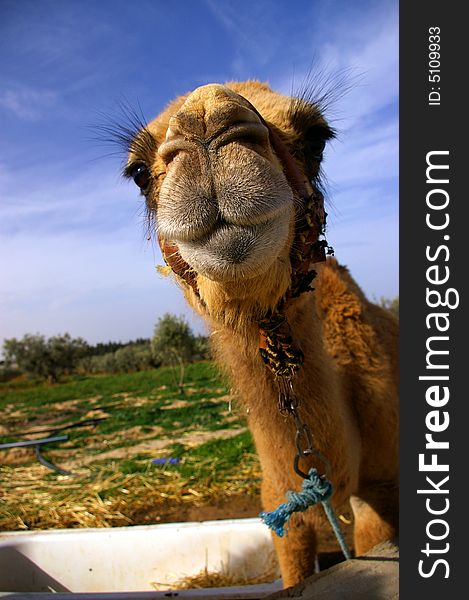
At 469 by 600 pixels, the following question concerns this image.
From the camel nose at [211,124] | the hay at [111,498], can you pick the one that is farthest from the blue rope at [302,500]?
the hay at [111,498]

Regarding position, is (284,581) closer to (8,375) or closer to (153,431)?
(153,431)

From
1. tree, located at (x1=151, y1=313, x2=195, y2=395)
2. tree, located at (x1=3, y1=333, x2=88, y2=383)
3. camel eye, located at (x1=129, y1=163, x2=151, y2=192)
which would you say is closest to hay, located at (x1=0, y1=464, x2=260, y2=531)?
camel eye, located at (x1=129, y1=163, x2=151, y2=192)

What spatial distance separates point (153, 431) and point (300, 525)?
11.5 metres

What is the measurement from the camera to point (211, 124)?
2072 millimetres

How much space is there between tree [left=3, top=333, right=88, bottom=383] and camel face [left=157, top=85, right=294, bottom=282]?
52370 mm

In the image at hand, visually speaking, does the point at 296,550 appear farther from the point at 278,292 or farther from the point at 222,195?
the point at 222,195

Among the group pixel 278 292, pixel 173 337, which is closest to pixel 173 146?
pixel 278 292

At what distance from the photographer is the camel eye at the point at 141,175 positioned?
299cm

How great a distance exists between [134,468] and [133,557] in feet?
16.2

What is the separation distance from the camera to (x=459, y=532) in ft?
6.52

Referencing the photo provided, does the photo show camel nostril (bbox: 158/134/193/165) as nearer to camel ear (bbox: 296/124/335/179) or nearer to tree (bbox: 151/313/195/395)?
camel ear (bbox: 296/124/335/179)

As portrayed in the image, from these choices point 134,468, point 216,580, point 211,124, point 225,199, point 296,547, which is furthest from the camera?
point 134,468

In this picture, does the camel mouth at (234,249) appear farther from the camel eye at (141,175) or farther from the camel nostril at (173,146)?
the camel eye at (141,175)

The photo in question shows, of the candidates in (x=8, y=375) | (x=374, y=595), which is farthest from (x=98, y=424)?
(x=8, y=375)
